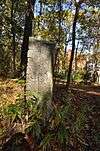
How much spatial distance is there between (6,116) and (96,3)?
329 inches

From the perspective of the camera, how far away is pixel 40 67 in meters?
6.27

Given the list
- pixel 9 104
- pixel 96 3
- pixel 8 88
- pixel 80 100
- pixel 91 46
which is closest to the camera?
pixel 9 104

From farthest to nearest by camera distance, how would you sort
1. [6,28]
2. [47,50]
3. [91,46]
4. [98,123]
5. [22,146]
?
[91,46] → [6,28] → [98,123] → [47,50] → [22,146]

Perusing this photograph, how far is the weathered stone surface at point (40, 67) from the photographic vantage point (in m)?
6.19

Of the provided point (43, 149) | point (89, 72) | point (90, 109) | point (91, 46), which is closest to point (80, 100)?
point (90, 109)

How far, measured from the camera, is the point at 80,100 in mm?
8766

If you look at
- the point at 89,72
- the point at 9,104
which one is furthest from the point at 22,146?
the point at 89,72

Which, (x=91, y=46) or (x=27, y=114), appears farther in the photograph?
(x=91, y=46)

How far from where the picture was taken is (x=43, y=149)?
5.76 meters

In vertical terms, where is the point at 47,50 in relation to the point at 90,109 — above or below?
above

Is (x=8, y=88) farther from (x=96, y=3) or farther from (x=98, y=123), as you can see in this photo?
(x=96, y=3)

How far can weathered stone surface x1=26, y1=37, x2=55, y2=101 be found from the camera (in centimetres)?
619

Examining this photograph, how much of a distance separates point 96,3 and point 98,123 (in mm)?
7198

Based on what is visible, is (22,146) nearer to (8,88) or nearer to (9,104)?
(9,104)
